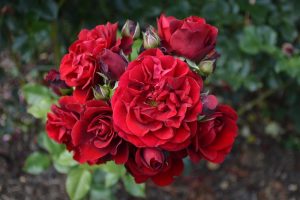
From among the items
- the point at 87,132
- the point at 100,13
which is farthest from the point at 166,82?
the point at 100,13

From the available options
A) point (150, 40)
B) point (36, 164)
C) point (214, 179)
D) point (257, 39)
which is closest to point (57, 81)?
point (150, 40)

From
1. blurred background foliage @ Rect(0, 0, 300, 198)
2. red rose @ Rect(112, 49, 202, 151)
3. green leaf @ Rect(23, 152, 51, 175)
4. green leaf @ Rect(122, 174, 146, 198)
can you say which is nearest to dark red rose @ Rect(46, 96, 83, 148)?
red rose @ Rect(112, 49, 202, 151)

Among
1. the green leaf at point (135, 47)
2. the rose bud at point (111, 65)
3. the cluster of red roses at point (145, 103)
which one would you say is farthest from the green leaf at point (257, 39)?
the rose bud at point (111, 65)

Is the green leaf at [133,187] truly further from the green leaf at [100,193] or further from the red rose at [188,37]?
the red rose at [188,37]

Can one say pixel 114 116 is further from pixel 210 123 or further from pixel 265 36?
pixel 265 36

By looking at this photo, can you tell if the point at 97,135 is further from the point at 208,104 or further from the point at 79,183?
the point at 79,183
